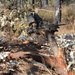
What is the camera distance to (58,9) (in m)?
12.6

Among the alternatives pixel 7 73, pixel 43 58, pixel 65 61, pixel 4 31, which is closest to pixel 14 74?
pixel 7 73

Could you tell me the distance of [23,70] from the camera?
5.12 m

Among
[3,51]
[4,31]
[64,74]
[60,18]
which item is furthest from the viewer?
[60,18]

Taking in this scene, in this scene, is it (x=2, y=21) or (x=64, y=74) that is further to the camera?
(x=2, y=21)

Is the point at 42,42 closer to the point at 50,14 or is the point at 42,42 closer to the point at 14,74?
the point at 14,74

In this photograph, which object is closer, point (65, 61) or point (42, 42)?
point (65, 61)

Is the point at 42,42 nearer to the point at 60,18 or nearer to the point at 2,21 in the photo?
the point at 2,21

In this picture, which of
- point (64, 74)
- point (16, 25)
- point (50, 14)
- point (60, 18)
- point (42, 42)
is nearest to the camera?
point (64, 74)

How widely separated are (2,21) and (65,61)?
4.23 m

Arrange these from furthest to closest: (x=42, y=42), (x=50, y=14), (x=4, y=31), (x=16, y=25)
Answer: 1. (x=50, y=14)
2. (x=4, y=31)
3. (x=16, y=25)
4. (x=42, y=42)

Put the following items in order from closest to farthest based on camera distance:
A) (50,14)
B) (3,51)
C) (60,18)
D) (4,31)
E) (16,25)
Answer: (3,51), (16,25), (4,31), (60,18), (50,14)

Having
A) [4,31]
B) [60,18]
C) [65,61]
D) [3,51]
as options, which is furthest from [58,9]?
[65,61]

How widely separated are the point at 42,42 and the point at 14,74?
86.5 inches

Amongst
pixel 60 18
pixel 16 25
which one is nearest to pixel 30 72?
pixel 16 25
